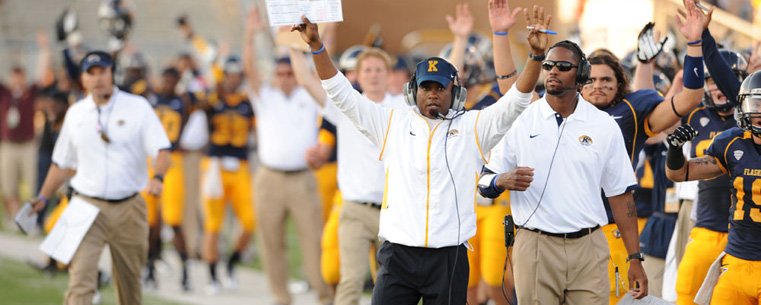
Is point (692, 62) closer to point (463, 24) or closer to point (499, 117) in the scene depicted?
point (499, 117)

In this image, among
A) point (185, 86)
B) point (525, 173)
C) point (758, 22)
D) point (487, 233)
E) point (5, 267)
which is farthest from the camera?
point (758, 22)

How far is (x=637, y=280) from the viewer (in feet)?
17.2

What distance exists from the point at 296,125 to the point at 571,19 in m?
4.74

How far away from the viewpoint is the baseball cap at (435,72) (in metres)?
5.06

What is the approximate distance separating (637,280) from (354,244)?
8.50 feet

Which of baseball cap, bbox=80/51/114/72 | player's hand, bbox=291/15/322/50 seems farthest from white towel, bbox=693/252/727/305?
baseball cap, bbox=80/51/114/72

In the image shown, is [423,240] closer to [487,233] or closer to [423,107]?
[423,107]

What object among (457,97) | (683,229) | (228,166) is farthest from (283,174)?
(457,97)

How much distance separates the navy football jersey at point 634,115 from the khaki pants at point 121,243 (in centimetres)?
361

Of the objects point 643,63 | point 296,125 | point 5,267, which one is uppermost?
point 643,63

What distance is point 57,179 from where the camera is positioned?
7402mm

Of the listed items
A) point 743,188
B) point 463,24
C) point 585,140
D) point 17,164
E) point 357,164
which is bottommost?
point 17,164

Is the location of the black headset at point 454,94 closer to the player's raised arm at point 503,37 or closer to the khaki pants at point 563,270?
the player's raised arm at point 503,37

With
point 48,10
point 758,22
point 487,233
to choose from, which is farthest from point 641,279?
point 48,10
